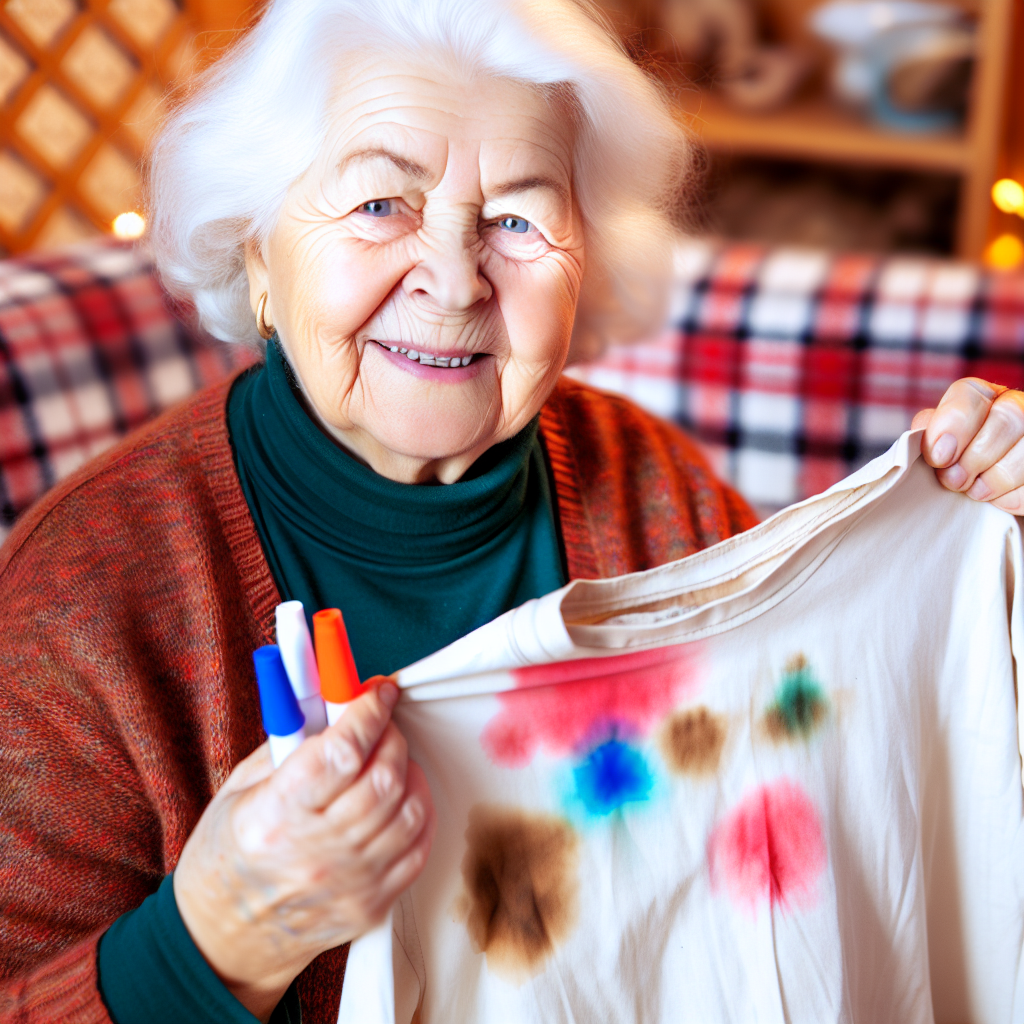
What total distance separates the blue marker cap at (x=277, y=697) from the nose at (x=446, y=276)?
0.31 m

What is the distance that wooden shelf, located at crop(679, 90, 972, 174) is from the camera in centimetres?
239

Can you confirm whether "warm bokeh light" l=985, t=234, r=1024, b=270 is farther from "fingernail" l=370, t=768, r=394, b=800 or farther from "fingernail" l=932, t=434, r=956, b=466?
"fingernail" l=370, t=768, r=394, b=800

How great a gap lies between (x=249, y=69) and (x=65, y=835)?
23.7 inches

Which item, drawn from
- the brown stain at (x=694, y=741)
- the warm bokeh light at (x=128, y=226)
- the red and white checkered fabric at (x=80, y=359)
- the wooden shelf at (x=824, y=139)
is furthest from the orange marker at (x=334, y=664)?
the wooden shelf at (x=824, y=139)

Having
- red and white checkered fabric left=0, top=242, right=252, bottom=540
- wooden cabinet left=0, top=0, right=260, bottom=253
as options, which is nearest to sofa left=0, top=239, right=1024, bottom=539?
red and white checkered fabric left=0, top=242, right=252, bottom=540

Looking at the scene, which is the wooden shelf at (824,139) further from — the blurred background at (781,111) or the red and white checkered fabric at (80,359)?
the red and white checkered fabric at (80,359)

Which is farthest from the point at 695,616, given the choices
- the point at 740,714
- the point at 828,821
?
the point at 828,821

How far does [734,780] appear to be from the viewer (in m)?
0.78

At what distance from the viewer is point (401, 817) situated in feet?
2.13

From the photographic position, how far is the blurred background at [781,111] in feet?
6.21

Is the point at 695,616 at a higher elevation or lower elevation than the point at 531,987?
higher

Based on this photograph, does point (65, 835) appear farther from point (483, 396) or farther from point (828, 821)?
point (828, 821)

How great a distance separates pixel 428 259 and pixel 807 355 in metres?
1.02

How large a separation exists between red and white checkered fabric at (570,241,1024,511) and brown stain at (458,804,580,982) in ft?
3.50
